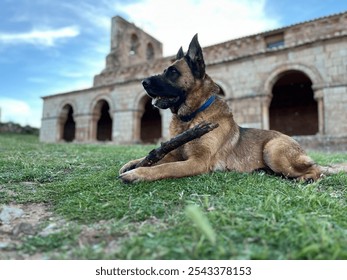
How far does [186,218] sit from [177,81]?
86.5 inches

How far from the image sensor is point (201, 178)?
3.21 metres

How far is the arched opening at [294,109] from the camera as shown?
67.2 feet

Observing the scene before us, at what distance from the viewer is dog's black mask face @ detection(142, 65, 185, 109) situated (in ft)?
12.0

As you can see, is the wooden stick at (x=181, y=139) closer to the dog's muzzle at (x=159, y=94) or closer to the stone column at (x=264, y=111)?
the dog's muzzle at (x=159, y=94)

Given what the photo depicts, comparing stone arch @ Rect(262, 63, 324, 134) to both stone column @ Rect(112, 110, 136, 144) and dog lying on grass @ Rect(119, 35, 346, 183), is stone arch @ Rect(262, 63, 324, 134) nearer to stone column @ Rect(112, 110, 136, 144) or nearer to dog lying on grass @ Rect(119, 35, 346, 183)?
stone column @ Rect(112, 110, 136, 144)

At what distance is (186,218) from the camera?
6.65 feet

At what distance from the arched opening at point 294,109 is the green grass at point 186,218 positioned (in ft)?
61.3

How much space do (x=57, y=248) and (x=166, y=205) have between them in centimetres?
95

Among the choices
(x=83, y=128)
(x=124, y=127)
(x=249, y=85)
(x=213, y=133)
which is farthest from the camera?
(x=83, y=128)

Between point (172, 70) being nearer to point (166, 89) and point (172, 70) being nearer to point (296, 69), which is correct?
point (166, 89)

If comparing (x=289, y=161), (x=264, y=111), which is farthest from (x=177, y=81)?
(x=264, y=111)

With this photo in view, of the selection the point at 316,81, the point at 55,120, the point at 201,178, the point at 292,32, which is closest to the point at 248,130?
the point at 201,178

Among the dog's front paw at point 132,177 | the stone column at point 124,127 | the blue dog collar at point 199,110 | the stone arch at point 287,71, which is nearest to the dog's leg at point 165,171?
the dog's front paw at point 132,177
